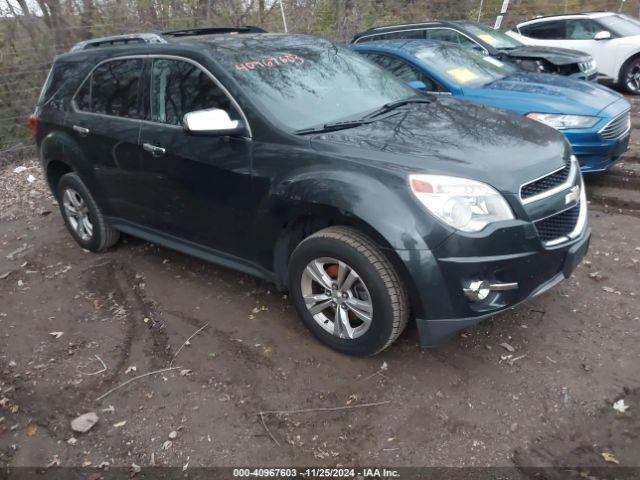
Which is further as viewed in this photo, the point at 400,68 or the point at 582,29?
the point at 582,29

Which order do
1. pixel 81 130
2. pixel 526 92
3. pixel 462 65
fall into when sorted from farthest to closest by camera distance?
pixel 462 65
pixel 526 92
pixel 81 130

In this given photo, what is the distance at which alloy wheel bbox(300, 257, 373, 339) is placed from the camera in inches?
123

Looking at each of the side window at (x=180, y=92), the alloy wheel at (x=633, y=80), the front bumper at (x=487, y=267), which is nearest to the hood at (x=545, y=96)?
the front bumper at (x=487, y=267)

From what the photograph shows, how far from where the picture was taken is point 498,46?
899cm

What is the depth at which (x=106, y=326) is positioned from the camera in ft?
13.2

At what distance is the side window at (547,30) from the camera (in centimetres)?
1084

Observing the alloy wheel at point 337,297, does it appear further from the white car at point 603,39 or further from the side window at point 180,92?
the white car at point 603,39

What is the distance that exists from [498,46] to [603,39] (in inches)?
103

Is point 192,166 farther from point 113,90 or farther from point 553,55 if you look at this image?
point 553,55

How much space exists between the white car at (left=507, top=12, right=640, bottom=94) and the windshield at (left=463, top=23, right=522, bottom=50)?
1806 millimetres

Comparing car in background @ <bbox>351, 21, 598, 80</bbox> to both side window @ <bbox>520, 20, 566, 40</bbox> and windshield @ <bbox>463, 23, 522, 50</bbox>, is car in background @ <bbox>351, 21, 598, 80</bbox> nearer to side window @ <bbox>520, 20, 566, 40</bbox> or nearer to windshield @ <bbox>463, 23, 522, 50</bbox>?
windshield @ <bbox>463, 23, 522, 50</bbox>

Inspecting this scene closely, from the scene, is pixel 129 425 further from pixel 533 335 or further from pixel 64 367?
pixel 533 335

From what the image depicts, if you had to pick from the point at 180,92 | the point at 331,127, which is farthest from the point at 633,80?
the point at 180,92

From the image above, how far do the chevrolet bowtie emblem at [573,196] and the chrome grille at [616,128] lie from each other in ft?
7.41
